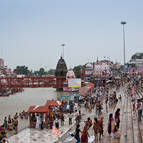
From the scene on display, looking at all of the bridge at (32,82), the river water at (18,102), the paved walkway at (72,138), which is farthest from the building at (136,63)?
the paved walkway at (72,138)

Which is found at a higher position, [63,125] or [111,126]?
[111,126]

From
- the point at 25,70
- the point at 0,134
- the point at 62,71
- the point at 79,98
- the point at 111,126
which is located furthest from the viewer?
the point at 25,70

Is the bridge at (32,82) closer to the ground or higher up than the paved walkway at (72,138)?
higher up

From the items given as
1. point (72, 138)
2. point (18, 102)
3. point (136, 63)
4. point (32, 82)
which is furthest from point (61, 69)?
point (72, 138)

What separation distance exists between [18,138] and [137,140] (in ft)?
26.0

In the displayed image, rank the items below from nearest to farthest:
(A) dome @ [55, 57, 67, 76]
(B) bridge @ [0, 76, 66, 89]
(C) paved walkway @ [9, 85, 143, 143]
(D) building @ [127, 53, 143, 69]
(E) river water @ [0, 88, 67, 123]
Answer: (C) paved walkway @ [9, 85, 143, 143]
(E) river water @ [0, 88, 67, 123]
(B) bridge @ [0, 76, 66, 89]
(D) building @ [127, 53, 143, 69]
(A) dome @ [55, 57, 67, 76]

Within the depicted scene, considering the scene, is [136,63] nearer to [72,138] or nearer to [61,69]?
[61,69]

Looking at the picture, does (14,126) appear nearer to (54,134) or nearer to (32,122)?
(32,122)

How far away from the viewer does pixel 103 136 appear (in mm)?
12750

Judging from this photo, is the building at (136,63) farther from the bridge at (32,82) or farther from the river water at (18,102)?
the river water at (18,102)

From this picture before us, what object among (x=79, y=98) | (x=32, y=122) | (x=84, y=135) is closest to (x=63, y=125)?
(x=32, y=122)

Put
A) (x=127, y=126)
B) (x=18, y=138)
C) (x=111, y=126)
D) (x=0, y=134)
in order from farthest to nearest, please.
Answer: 1. (x=18, y=138)
2. (x=127, y=126)
3. (x=0, y=134)
4. (x=111, y=126)

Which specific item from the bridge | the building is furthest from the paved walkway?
the building

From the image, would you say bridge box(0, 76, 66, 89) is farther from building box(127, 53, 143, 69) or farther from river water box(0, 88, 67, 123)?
Result: building box(127, 53, 143, 69)
